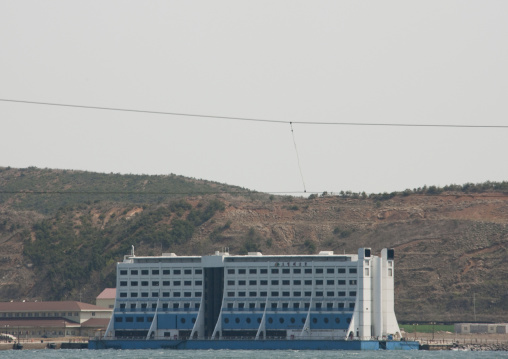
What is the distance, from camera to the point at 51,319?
140500 mm

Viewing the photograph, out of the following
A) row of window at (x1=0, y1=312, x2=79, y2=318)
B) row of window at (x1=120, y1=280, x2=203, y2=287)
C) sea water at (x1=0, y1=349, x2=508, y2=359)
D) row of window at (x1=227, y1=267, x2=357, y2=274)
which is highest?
row of window at (x1=227, y1=267, x2=357, y2=274)

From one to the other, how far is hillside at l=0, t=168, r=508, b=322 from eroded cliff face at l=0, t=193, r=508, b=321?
0.59 ft

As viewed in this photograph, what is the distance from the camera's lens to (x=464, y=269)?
504 feet

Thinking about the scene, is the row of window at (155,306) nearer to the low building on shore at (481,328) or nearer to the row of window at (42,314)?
the row of window at (42,314)

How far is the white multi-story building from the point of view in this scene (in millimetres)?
113062

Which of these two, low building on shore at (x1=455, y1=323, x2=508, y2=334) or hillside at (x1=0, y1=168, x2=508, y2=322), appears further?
hillside at (x1=0, y1=168, x2=508, y2=322)

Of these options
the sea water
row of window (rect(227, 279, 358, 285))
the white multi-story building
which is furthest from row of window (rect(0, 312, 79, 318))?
row of window (rect(227, 279, 358, 285))

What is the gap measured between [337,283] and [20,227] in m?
102

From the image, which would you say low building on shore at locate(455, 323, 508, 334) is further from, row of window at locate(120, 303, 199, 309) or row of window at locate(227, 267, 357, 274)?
row of window at locate(120, 303, 199, 309)

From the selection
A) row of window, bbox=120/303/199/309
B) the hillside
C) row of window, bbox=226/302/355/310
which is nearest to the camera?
row of window, bbox=226/302/355/310

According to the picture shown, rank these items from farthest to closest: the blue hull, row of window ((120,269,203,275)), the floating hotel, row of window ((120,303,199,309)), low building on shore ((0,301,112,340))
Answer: low building on shore ((0,301,112,340)), row of window ((120,269,203,275)), row of window ((120,303,199,309)), the floating hotel, the blue hull

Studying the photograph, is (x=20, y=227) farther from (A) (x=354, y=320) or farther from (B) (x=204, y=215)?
(A) (x=354, y=320)

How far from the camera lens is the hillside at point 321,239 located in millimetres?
150500

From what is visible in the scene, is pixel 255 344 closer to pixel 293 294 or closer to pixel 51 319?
pixel 293 294
